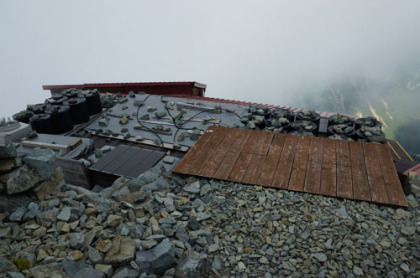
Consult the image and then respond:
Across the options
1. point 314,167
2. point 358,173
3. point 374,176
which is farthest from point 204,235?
point 374,176

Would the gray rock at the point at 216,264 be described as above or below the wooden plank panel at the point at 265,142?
below

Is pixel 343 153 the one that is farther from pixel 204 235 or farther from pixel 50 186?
pixel 50 186

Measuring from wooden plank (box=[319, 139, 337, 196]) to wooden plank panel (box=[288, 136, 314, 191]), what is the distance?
31cm

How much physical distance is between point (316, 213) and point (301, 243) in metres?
0.63

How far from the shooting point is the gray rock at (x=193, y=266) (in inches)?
121

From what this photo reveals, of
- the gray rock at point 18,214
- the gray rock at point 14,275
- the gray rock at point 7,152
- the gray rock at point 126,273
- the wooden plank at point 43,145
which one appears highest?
the gray rock at point 7,152

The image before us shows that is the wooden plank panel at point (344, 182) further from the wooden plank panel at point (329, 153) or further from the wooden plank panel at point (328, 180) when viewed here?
the wooden plank panel at point (329, 153)

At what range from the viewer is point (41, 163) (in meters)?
3.93

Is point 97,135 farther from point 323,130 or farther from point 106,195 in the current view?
point 323,130

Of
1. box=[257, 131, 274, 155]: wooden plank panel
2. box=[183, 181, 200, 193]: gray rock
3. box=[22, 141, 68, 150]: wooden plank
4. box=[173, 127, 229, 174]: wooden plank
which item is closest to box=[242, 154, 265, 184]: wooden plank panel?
box=[257, 131, 274, 155]: wooden plank panel

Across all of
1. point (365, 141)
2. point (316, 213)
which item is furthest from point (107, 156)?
point (365, 141)

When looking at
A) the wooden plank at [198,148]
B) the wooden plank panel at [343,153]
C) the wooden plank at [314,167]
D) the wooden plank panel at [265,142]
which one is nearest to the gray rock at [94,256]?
the wooden plank at [198,148]

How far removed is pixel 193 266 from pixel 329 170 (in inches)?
126

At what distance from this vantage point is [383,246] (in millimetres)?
3695
